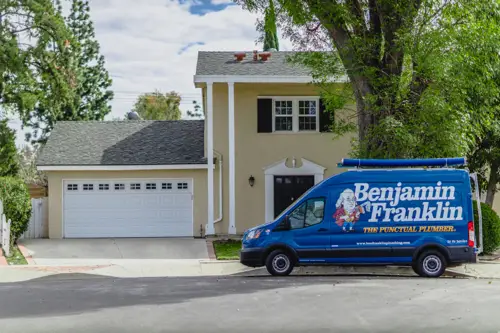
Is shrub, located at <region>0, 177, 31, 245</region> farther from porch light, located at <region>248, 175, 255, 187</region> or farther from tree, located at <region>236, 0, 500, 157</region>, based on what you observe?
tree, located at <region>236, 0, 500, 157</region>

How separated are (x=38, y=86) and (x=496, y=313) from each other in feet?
84.7

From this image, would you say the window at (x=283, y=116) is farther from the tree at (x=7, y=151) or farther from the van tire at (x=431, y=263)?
the tree at (x=7, y=151)

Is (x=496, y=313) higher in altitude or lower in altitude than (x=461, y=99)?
lower

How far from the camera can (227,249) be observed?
21328mm

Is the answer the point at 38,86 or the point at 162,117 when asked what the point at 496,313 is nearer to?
the point at 38,86

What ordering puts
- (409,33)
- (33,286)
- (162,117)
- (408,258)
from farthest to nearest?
(162,117) → (409,33) → (408,258) → (33,286)

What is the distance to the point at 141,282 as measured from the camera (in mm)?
14805

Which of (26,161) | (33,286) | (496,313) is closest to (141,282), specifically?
(33,286)

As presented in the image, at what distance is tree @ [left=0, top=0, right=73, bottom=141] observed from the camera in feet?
97.1

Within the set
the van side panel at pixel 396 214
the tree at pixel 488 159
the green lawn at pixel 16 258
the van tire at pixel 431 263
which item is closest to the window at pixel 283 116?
the tree at pixel 488 159

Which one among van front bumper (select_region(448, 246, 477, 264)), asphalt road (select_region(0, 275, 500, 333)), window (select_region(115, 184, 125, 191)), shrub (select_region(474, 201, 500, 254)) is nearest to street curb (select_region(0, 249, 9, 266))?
asphalt road (select_region(0, 275, 500, 333))

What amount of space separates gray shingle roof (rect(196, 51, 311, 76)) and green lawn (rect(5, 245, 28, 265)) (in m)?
8.01

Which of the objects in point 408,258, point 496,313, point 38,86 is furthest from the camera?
point 38,86

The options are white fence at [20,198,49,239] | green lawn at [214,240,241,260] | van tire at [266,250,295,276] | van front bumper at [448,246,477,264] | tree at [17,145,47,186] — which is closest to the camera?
van front bumper at [448,246,477,264]
